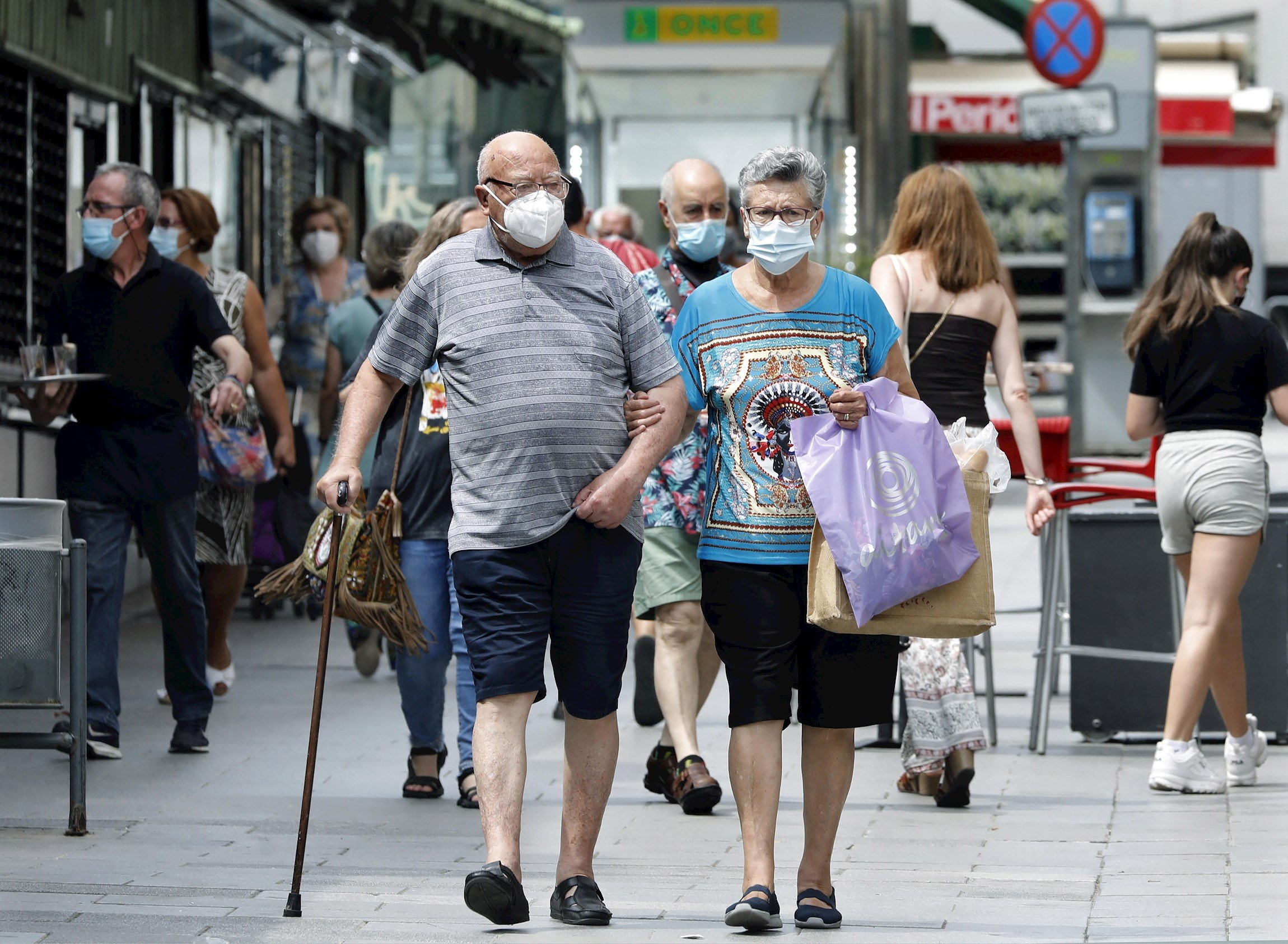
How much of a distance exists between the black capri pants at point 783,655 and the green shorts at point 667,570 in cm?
159

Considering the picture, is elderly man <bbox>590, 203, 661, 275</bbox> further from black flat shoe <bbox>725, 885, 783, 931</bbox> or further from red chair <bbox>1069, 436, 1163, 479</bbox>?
black flat shoe <bbox>725, 885, 783, 931</bbox>

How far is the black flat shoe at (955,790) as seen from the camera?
6734mm

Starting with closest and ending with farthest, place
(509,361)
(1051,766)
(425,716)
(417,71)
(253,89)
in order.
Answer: (509,361) < (425,716) < (1051,766) < (253,89) < (417,71)

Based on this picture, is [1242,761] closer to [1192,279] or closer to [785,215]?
[1192,279]

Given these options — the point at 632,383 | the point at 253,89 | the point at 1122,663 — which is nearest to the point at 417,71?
the point at 253,89

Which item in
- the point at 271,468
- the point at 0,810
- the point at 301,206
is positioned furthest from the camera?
the point at 301,206

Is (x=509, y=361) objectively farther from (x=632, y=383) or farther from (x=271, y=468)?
(x=271, y=468)

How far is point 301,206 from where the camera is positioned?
1141 cm

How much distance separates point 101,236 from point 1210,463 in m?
3.86

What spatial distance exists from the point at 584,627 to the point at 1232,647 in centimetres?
297

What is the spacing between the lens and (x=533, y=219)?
5.04 meters

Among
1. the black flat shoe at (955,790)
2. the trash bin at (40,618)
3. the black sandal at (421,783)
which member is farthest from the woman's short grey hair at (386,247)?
the black flat shoe at (955,790)

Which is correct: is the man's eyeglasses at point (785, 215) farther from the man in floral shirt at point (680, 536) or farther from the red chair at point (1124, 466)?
the red chair at point (1124, 466)

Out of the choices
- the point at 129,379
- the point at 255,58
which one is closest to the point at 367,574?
the point at 129,379
